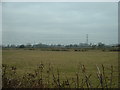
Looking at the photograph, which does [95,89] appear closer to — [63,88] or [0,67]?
[63,88]

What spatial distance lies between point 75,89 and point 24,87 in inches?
27.3

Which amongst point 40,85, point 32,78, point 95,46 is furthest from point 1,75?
point 95,46

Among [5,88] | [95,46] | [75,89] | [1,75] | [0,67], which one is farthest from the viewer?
[95,46]

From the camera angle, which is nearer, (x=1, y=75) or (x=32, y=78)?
(x=32, y=78)

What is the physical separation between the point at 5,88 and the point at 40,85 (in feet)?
1.76

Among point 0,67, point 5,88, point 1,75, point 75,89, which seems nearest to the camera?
point 75,89

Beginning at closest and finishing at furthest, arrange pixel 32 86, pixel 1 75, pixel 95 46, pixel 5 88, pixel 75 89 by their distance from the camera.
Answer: pixel 75 89 < pixel 32 86 < pixel 5 88 < pixel 1 75 < pixel 95 46

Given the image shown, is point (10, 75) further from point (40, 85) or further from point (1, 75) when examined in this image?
point (40, 85)

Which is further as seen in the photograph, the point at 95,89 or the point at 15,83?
the point at 15,83

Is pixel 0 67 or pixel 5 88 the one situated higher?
pixel 0 67

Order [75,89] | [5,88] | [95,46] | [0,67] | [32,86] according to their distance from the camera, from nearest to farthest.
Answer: [75,89]
[32,86]
[5,88]
[0,67]
[95,46]

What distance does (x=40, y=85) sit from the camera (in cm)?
279

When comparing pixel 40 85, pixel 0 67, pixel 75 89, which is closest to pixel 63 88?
pixel 75 89

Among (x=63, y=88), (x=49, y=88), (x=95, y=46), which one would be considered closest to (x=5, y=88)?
(x=49, y=88)
